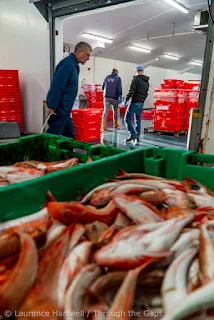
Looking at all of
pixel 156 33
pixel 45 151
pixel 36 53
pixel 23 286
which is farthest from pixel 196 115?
pixel 156 33

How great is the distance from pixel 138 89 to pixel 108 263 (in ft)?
22.5

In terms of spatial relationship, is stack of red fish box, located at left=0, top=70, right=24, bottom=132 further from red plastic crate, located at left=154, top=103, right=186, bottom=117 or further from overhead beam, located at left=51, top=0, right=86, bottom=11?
red plastic crate, located at left=154, top=103, right=186, bottom=117

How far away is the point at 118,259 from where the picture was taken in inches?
32.7

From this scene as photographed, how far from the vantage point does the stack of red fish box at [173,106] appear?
25.5 feet

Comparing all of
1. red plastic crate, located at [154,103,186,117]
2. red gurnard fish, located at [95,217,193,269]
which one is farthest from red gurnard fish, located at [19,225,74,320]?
red plastic crate, located at [154,103,186,117]

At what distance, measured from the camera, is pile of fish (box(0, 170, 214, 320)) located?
739 mm

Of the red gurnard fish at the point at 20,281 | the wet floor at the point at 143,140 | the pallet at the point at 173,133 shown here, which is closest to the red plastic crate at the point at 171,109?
the pallet at the point at 173,133

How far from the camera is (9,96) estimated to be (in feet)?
18.8

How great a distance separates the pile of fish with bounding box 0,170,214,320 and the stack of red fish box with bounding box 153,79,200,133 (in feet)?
23.1

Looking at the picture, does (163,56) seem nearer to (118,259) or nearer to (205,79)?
(205,79)

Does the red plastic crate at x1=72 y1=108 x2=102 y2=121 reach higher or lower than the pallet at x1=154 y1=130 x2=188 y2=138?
higher

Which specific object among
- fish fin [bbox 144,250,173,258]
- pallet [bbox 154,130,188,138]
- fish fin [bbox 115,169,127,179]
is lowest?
pallet [bbox 154,130,188,138]

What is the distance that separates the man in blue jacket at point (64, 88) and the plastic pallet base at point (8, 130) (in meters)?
0.78

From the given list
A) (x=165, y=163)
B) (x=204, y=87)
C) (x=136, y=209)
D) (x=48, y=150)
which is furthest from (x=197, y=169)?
(x=204, y=87)
